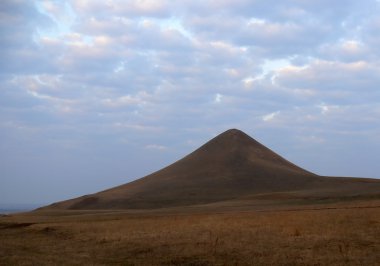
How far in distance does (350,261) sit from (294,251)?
9.21ft

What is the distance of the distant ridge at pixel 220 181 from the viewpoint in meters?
86.8

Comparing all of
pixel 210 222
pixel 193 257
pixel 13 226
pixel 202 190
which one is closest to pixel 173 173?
→ pixel 202 190

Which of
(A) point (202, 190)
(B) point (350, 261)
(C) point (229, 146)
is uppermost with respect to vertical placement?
(C) point (229, 146)

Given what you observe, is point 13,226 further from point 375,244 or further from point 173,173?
point 173,173

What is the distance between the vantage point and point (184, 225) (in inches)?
1265

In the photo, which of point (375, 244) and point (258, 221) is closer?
point (375, 244)

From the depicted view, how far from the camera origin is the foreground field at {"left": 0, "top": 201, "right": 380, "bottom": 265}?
19281mm

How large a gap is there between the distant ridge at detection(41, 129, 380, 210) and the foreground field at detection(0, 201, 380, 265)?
46.1 meters

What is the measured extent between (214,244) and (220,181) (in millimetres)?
81941

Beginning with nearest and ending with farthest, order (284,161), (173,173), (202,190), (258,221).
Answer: (258,221) → (202,190) → (173,173) → (284,161)

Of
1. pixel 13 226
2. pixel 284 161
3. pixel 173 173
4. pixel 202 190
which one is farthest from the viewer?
pixel 284 161

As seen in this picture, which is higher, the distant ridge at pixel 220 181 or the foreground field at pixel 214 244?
the distant ridge at pixel 220 181

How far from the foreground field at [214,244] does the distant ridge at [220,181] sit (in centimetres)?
4607

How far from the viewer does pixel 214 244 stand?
75.1 ft
